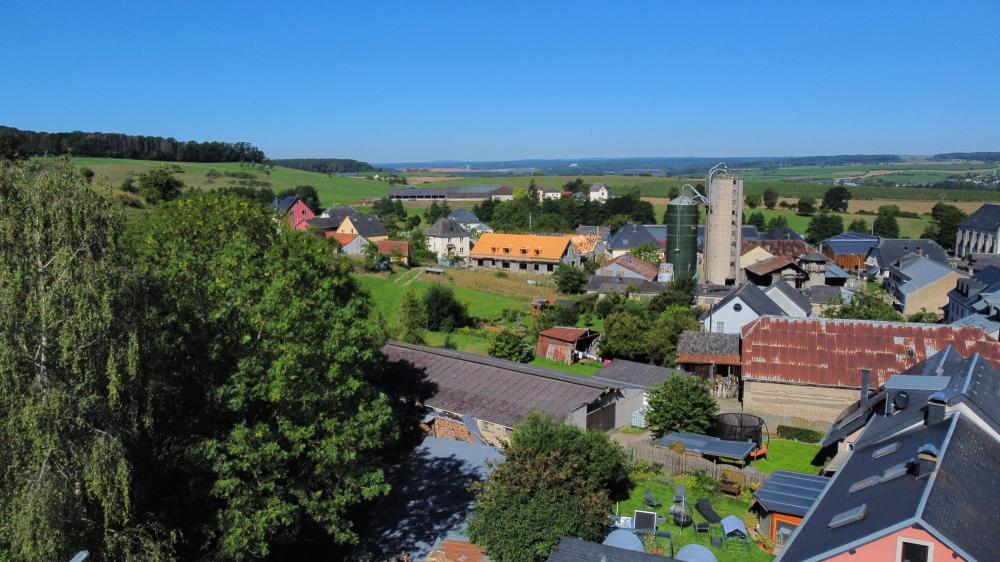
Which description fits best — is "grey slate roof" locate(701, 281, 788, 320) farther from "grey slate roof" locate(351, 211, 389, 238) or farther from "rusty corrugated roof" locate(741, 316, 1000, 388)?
"grey slate roof" locate(351, 211, 389, 238)

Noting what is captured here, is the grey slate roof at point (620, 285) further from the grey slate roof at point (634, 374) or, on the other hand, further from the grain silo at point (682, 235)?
the grey slate roof at point (634, 374)

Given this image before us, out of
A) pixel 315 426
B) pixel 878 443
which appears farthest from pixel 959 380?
pixel 315 426

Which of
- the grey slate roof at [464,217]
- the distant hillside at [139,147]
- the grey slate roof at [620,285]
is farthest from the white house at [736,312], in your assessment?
the distant hillside at [139,147]

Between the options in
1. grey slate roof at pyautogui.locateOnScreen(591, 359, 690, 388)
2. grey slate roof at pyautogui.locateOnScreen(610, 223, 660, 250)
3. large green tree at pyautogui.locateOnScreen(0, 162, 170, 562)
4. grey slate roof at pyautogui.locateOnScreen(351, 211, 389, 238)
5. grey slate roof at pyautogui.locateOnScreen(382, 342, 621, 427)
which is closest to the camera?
large green tree at pyautogui.locateOnScreen(0, 162, 170, 562)

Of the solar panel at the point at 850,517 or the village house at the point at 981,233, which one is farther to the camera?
the village house at the point at 981,233

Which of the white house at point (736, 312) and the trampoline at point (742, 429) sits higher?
the white house at point (736, 312)

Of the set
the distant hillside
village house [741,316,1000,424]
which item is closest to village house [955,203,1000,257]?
village house [741,316,1000,424]
